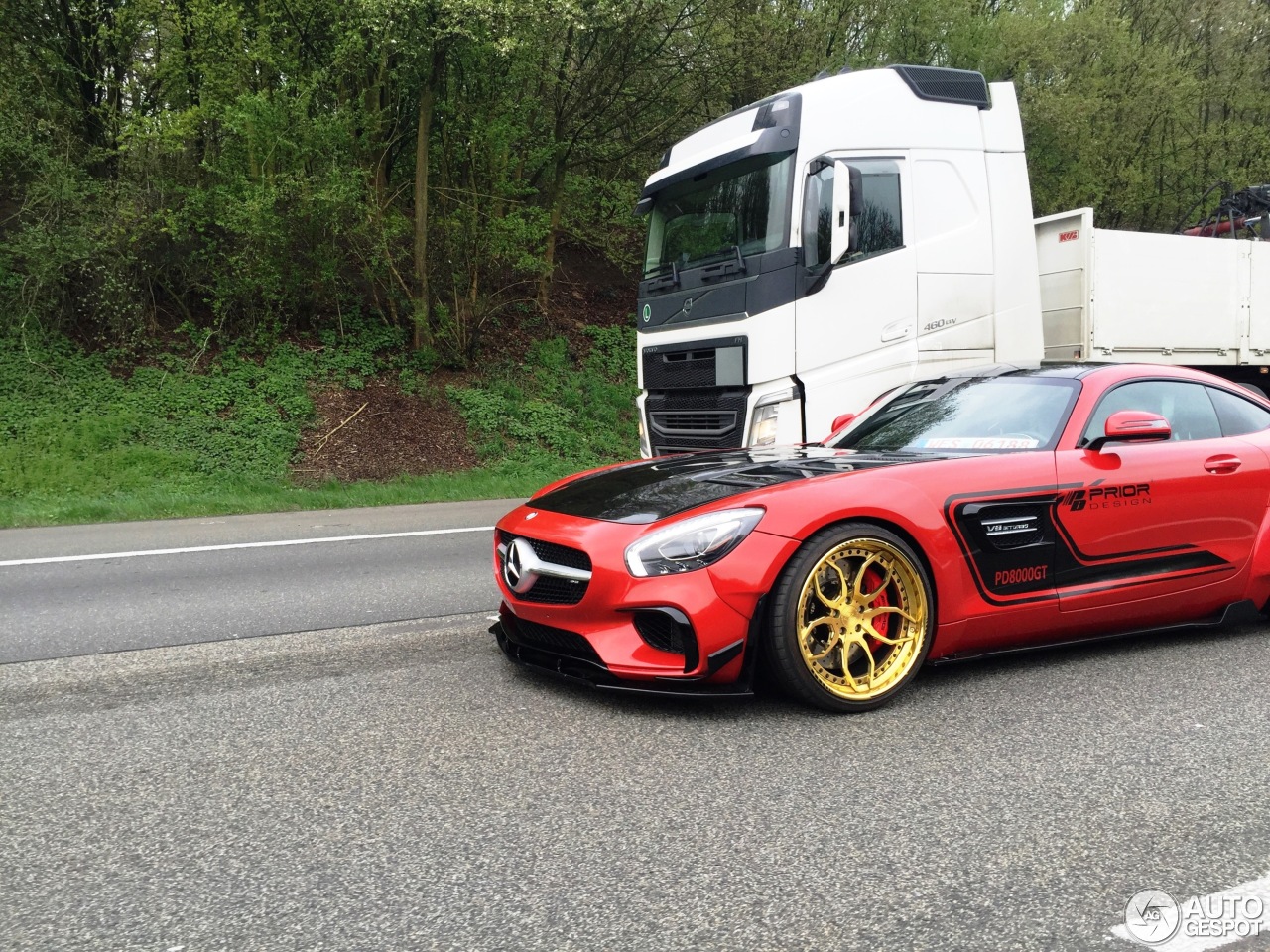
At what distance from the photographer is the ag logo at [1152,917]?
245 centimetres

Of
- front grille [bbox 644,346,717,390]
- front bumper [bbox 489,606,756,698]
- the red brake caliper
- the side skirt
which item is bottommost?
the side skirt

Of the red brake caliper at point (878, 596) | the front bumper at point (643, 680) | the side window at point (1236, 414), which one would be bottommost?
the front bumper at point (643, 680)

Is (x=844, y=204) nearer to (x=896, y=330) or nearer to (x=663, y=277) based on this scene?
(x=896, y=330)

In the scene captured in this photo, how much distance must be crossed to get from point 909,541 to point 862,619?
39cm

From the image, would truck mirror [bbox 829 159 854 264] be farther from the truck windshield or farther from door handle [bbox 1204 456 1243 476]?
door handle [bbox 1204 456 1243 476]

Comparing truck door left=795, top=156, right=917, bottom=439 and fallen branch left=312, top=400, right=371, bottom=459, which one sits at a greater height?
truck door left=795, top=156, right=917, bottom=439

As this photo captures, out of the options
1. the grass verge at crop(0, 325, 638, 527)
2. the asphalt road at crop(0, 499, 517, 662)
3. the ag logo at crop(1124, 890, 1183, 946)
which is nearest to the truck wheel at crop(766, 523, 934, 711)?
the ag logo at crop(1124, 890, 1183, 946)

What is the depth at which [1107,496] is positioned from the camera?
4648mm

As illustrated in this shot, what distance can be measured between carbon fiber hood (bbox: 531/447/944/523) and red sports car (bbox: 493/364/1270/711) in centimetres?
2

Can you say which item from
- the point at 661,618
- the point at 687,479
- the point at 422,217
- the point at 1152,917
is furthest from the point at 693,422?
the point at 422,217

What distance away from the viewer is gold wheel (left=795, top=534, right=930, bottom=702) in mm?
3984

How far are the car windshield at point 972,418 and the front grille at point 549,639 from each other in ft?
6.01

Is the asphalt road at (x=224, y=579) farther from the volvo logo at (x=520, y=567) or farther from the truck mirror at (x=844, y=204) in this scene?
the truck mirror at (x=844, y=204)

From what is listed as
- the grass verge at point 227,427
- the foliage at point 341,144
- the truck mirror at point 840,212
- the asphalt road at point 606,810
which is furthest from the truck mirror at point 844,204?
the foliage at point 341,144
